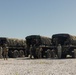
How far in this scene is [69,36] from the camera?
3625 cm

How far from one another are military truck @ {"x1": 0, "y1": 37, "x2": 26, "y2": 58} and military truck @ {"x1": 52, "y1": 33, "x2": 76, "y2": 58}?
611 cm

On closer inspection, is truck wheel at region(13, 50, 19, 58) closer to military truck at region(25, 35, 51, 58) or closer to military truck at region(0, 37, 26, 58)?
military truck at region(0, 37, 26, 58)

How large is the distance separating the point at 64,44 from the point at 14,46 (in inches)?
339

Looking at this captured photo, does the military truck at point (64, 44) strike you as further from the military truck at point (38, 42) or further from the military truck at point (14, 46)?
the military truck at point (14, 46)

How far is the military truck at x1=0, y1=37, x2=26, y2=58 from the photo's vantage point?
1545 inches

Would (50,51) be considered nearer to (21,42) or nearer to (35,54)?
(35,54)

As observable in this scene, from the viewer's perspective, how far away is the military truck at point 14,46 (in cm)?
3925

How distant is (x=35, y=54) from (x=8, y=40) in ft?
19.4

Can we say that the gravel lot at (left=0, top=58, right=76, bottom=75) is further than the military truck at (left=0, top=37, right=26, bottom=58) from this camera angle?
No

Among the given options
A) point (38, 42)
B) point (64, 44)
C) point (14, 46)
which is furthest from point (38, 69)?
point (14, 46)

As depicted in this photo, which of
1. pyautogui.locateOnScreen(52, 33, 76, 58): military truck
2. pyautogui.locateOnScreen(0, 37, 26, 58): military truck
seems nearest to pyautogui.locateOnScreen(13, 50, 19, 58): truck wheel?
pyautogui.locateOnScreen(0, 37, 26, 58): military truck

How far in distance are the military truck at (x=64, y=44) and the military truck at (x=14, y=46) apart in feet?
20.0

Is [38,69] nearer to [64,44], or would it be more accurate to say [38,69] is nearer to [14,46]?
[64,44]

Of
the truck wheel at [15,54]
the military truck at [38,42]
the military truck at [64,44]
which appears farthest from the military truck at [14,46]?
the military truck at [64,44]
